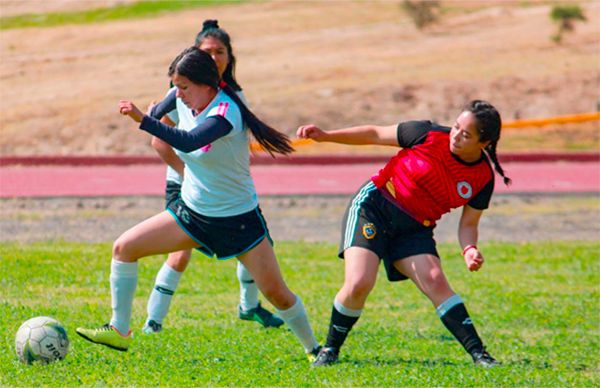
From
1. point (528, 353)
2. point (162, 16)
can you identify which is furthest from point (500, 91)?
point (528, 353)

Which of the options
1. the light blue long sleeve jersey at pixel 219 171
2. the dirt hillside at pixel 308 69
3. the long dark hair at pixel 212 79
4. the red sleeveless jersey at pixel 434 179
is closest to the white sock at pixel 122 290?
the light blue long sleeve jersey at pixel 219 171

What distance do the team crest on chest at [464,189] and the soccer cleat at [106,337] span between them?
2.36 meters

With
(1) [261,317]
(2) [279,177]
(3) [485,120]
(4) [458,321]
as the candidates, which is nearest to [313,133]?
(3) [485,120]

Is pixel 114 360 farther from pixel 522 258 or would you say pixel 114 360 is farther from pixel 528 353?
pixel 522 258

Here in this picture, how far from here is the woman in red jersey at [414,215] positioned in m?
7.61

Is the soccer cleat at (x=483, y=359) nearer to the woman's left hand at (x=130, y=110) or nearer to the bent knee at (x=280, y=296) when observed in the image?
the bent knee at (x=280, y=296)

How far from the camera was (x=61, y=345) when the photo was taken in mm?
7445

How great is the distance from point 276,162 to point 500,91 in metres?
9.29

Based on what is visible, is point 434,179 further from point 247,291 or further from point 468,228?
point 247,291

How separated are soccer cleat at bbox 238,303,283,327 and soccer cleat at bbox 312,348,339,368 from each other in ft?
5.44

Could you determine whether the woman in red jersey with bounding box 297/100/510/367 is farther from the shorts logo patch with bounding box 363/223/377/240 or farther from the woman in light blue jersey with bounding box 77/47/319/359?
the woman in light blue jersey with bounding box 77/47/319/359

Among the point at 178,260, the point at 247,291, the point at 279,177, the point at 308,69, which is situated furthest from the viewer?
the point at 308,69

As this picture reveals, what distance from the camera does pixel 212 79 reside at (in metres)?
7.30

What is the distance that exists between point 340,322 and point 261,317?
185 centimetres
